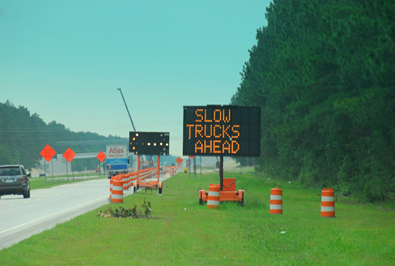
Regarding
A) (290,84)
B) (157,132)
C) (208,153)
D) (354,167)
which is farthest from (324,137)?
(208,153)

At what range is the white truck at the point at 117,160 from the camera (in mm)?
81125

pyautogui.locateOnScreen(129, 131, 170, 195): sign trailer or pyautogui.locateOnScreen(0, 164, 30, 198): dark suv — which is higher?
pyautogui.locateOnScreen(129, 131, 170, 195): sign trailer

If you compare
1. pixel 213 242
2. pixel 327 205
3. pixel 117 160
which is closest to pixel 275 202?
pixel 327 205

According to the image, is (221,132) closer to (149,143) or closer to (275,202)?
(275,202)

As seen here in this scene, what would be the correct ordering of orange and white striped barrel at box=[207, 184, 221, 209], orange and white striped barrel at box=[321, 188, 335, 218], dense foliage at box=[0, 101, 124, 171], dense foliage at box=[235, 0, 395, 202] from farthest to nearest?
dense foliage at box=[0, 101, 124, 171], dense foliage at box=[235, 0, 395, 202], orange and white striped barrel at box=[207, 184, 221, 209], orange and white striped barrel at box=[321, 188, 335, 218]

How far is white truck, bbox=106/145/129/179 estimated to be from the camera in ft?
266

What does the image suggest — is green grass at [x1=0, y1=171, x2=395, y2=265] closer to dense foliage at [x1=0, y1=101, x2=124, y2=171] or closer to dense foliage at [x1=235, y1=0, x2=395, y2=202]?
dense foliage at [x1=235, y1=0, x2=395, y2=202]

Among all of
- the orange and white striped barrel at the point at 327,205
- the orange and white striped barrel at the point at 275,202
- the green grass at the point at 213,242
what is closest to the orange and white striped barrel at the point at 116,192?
the green grass at the point at 213,242

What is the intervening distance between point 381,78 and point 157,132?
16.5 metres

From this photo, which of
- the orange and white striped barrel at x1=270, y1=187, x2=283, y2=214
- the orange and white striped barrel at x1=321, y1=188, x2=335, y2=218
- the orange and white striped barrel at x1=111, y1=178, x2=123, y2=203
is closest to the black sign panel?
the orange and white striped barrel at x1=111, y1=178, x2=123, y2=203

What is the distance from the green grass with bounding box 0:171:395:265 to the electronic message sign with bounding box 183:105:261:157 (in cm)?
393

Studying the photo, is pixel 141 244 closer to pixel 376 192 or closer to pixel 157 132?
pixel 376 192

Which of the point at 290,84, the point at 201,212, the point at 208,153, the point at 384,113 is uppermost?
the point at 290,84

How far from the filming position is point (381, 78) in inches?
885
